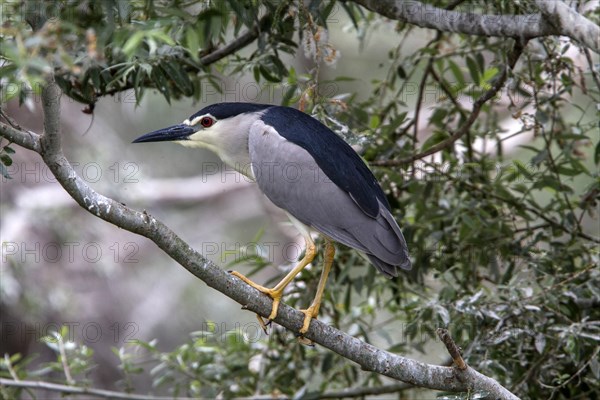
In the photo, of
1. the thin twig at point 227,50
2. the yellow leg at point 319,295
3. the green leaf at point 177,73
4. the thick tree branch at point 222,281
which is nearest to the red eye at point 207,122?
the green leaf at point 177,73

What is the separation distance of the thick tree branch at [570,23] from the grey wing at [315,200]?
947 mm

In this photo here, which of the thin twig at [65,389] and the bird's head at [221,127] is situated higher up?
the bird's head at [221,127]

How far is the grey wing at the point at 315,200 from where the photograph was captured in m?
3.09

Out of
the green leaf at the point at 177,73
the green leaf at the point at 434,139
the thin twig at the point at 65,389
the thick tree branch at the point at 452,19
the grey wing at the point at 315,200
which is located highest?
the thick tree branch at the point at 452,19

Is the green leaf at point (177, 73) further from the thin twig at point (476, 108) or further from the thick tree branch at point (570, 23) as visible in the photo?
the thick tree branch at point (570, 23)

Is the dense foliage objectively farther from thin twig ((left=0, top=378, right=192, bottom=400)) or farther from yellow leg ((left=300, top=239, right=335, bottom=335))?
yellow leg ((left=300, top=239, right=335, bottom=335))

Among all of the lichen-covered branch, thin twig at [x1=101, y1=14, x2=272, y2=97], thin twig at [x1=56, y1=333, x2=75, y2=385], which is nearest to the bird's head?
thin twig at [x1=101, y1=14, x2=272, y2=97]

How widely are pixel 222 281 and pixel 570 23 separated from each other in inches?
58.0

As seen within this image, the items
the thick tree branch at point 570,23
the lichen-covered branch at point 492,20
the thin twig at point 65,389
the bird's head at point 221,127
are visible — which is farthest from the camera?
the thin twig at point 65,389

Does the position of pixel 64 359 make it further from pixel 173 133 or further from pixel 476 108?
pixel 476 108

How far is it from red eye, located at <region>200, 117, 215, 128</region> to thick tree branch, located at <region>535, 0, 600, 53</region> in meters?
1.38

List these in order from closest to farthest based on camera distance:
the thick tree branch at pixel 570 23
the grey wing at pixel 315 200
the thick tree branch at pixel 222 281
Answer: the thick tree branch at pixel 222 281, the thick tree branch at pixel 570 23, the grey wing at pixel 315 200

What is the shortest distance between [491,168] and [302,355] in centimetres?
129

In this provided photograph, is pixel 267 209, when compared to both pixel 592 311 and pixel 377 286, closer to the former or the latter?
pixel 377 286
